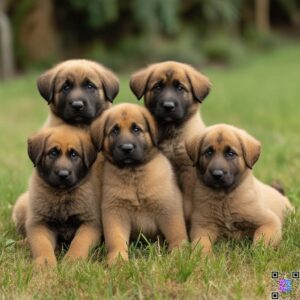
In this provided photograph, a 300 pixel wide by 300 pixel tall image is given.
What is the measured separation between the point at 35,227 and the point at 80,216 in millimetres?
372

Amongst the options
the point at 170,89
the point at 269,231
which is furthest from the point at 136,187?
the point at 269,231

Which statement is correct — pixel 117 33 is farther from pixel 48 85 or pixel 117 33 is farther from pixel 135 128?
pixel 135 128

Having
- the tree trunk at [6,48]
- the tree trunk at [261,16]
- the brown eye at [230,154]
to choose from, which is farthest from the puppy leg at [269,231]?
the tree trunk at [261,16]

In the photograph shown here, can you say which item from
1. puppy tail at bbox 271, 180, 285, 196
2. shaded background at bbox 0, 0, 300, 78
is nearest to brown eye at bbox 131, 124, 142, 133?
puppy tail at bbox 271, 180, 285, 196

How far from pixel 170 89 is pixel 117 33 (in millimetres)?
17706

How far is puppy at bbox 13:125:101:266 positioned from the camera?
5664mm

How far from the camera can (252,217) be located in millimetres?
5898

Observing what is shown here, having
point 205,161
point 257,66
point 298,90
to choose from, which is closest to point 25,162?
point 205,161

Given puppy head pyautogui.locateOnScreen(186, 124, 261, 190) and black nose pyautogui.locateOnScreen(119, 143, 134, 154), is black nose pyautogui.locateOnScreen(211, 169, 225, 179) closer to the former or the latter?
puppy head pyautogui.locateOnScreen(186, 124, 261, 190)

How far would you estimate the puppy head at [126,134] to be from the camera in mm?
5707

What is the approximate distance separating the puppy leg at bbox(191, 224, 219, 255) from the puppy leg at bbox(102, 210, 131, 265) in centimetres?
53

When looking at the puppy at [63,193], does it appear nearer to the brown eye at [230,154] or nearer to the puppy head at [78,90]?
the puppy head at [78,90]

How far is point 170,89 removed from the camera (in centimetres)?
610

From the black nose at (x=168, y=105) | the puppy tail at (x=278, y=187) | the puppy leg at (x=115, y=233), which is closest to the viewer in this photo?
the puppy leg at (x=115, y=233)
